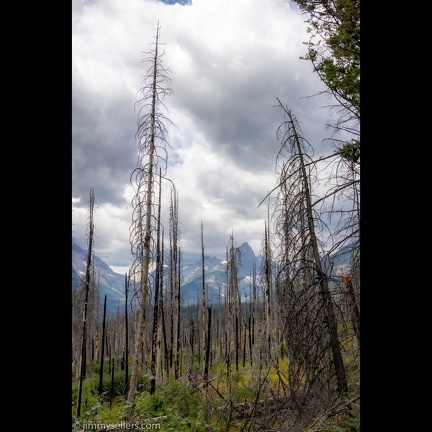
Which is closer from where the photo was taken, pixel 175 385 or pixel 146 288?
pixel 146 288
